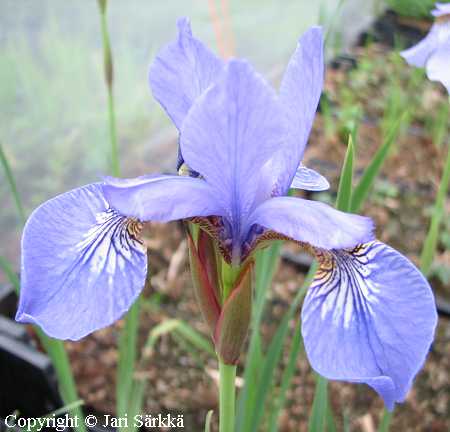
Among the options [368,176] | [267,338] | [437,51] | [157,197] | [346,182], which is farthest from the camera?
[267,338]

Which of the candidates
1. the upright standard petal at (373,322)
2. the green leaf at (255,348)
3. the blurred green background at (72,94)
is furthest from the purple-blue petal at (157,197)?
the blurred green background at (72,94)


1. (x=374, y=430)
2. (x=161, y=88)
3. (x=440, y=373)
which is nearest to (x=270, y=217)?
(x=161, y=88)

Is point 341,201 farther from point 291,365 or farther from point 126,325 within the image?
point 126,325

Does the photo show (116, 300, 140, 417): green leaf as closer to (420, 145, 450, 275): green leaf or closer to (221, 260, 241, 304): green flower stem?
(221, 260, 241, 304): green flower stem

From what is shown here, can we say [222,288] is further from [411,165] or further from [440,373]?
[411,165]

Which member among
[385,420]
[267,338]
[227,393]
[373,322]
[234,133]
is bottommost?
[267,338]

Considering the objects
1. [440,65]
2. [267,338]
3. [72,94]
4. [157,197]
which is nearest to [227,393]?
[157,197]
